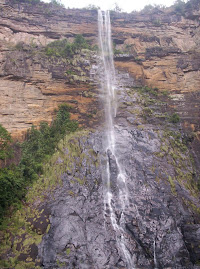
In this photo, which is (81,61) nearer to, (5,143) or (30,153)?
(30,153)

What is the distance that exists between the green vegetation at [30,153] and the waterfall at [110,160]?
2.92 m

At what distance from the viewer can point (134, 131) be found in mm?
16219

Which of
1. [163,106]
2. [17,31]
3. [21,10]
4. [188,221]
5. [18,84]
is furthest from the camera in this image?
[21,10]

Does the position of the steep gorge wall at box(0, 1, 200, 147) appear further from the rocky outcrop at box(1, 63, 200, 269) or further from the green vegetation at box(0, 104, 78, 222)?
the rocky outcrop at box(1, 63, 200, 269)

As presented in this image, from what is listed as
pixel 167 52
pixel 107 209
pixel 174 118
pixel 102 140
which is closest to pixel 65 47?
pixel 167 52

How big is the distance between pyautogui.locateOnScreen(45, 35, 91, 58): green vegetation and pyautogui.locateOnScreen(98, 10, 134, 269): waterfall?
2.25 m

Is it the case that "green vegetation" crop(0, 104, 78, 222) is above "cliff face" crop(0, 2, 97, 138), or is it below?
below

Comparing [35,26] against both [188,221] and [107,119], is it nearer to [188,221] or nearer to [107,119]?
[107,119]

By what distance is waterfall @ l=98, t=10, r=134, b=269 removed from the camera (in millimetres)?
10938

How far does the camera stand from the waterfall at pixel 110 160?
35.9 feet

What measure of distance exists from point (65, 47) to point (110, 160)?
507 inches

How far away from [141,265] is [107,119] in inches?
406

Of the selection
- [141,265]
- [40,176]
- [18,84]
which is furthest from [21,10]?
[141,265]

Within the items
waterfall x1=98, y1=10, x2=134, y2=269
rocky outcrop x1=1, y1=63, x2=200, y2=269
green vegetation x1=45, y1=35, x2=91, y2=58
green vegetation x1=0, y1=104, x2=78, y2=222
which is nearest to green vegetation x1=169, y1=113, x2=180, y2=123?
rocky outcrop x1=1, y1=63, x2=200, y2=269
